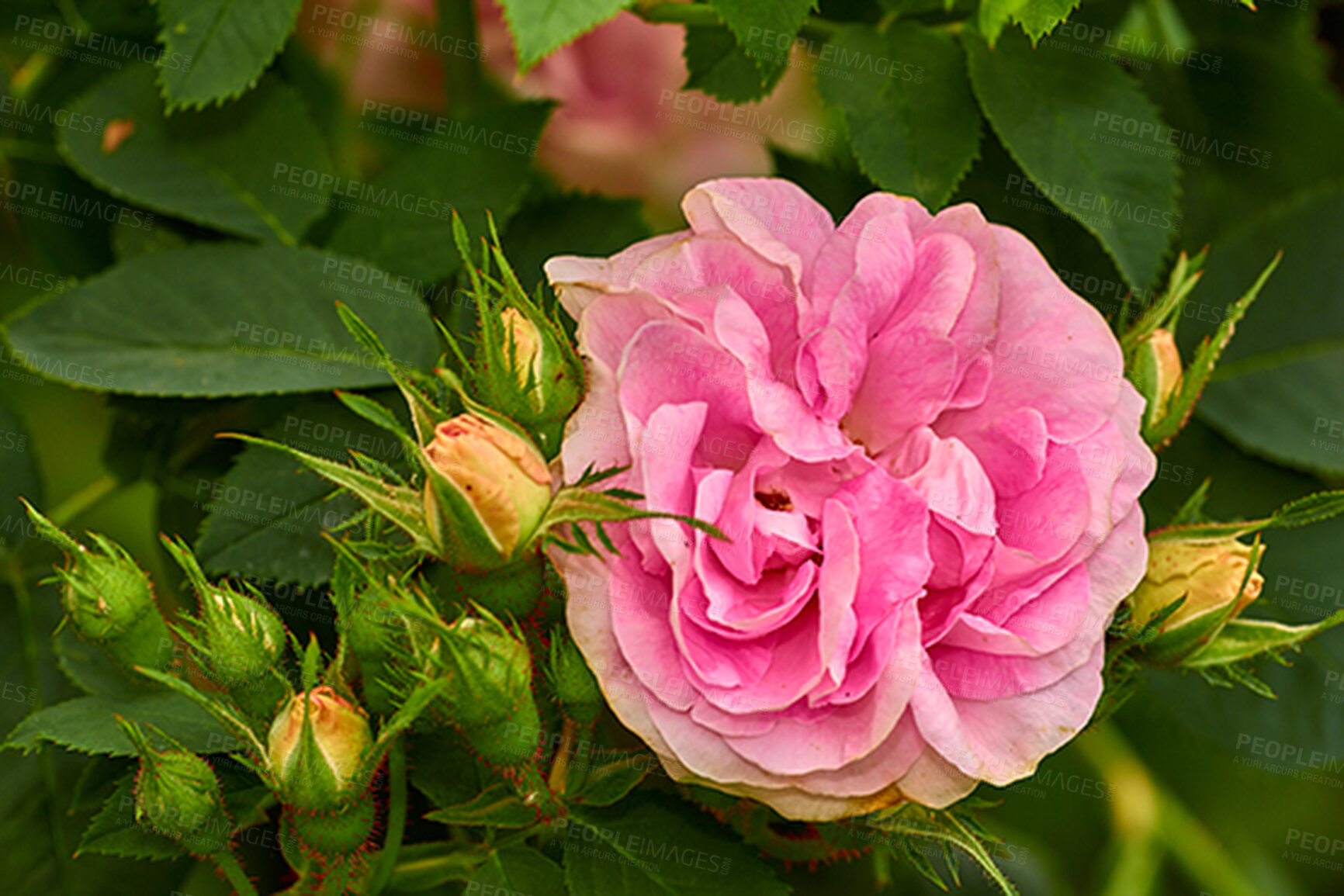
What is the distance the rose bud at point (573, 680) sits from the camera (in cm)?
51

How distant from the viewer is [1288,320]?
0.91m

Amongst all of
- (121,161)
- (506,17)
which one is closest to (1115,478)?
(506,17)

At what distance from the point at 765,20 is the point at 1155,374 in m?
0.24

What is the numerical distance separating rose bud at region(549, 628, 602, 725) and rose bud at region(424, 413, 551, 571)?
1.9 inches

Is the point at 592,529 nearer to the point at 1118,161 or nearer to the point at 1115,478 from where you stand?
the point at 1115,478

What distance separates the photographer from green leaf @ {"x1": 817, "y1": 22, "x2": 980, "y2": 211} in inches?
26.1

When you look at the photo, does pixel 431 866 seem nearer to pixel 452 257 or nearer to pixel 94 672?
pixel 94 672
